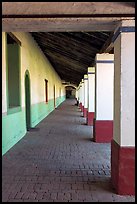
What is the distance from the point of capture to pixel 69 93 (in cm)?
6769

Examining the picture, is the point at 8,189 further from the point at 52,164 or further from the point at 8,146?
the point at 8,146

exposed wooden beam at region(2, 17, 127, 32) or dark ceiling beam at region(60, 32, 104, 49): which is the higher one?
dark ceiling beam at region(60, 32, 104, 49)

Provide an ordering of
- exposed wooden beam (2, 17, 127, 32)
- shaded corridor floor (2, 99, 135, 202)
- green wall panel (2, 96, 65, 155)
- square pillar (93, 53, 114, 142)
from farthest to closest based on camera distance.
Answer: square pillar (93, 53, 114, 142) < green wall panel (2, 96, 65, 155) < exposed wooden beam (2, 17, 127, 32) < shaded corridor floor (2, 99, 135, 202)

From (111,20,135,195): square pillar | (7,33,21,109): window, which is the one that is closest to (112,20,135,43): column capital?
(111,20,135,195): square pillar

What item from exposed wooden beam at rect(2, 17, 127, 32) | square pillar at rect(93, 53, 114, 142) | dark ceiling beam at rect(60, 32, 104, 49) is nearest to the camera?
exposed wooden beam at rect(2, 17, 127, 32)

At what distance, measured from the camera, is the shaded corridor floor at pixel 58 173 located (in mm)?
4105

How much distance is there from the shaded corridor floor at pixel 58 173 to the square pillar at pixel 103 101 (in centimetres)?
44

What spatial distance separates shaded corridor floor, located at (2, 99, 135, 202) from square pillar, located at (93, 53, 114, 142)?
0.44m

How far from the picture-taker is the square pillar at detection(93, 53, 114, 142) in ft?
28.0

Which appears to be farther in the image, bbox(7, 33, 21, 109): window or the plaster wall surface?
bbox(7, 33, 21, 109): window

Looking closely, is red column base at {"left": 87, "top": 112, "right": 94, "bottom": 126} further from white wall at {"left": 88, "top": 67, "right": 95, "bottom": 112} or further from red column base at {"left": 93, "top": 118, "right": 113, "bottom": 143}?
red column base at {"left": 93, "top": 118, "right": 113, "bottom": 143}

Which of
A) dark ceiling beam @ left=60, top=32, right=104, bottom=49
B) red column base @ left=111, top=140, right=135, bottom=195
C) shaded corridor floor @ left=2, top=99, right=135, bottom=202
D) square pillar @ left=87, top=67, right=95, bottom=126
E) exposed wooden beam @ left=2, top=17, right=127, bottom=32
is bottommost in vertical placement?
shaded corridor floor @ left=2, top=99, right=135, bottom=202

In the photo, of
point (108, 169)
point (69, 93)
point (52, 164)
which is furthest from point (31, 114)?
point (69, 93)

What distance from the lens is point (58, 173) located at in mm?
5215
